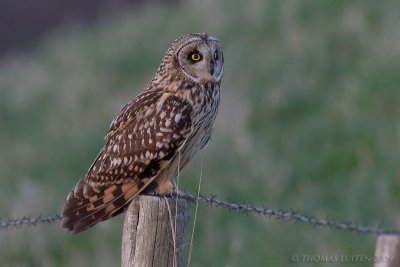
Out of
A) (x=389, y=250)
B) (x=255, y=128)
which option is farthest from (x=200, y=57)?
(x=255, y=128)

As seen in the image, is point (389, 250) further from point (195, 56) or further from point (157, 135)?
point (195, 56)

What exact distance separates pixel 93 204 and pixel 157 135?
1.79 ft

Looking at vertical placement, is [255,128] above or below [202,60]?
above

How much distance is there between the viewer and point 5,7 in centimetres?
3241

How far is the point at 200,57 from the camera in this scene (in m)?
5.86

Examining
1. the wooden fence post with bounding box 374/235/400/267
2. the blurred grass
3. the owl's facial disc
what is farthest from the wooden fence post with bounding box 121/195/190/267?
the blurred grass

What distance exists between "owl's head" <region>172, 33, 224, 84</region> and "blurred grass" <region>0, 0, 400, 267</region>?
7.09 feet

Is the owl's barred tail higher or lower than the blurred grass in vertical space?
lower

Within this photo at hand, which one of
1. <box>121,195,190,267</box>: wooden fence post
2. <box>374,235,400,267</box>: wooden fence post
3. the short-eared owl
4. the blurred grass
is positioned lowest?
<box>374,235,400,267</box>: wooden fence post

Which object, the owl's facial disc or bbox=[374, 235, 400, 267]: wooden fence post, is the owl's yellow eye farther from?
bbox=[374, 235, 400, 267]: wooden fence post

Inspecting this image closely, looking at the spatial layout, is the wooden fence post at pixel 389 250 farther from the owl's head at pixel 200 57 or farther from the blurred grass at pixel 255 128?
the blurred grass at pixel 255 128

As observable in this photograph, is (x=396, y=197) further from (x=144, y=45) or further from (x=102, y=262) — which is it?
(x=144, y=45)

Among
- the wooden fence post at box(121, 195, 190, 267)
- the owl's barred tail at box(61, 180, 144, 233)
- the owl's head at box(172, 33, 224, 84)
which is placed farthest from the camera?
the owl's head at box(172, 33, 224, 84)

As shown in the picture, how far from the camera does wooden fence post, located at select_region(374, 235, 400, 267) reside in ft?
11.3
